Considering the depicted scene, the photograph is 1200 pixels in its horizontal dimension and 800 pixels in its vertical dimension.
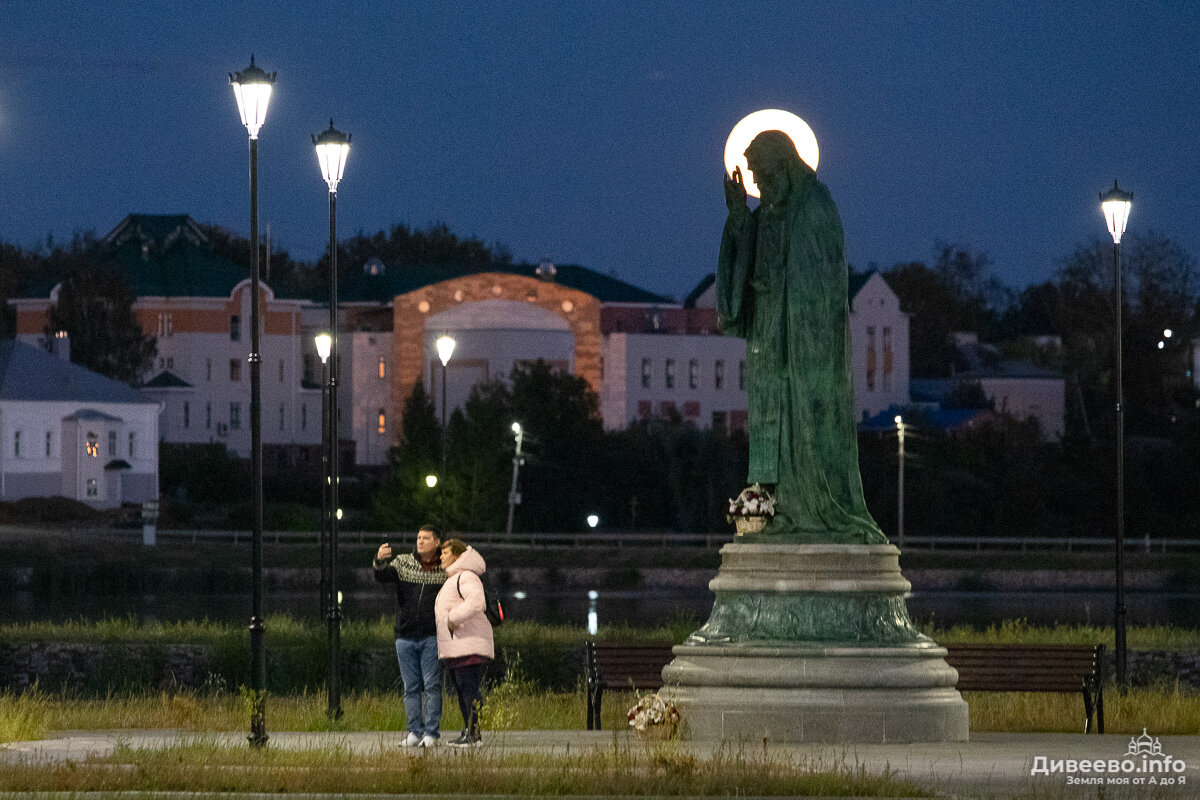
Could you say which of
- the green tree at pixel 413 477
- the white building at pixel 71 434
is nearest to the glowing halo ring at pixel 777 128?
the green tree at pixel 413 477

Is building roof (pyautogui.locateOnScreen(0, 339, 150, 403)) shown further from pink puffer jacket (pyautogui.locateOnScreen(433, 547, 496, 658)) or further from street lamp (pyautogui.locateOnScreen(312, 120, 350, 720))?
pink puffer jacket (pyautogui.locateOnScreen(433, 547, 496, 658))

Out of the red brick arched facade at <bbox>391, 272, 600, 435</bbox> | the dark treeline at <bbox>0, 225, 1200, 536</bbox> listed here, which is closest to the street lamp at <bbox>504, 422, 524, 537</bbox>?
the dark treeline at <bbox>0, 225, 1200, 536</bbox>

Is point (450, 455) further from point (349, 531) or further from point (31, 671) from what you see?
point (31, 671)

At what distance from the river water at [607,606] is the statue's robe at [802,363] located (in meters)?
29.4

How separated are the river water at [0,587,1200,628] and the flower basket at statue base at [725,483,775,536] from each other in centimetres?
2945

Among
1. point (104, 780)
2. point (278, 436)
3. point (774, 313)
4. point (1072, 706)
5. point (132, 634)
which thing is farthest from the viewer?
point (278, 436)

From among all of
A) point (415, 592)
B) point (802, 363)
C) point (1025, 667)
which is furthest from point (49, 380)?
point (415, 592)

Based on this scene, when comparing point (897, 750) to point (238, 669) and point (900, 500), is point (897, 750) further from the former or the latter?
point (900, 500)

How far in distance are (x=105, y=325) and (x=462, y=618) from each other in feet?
267

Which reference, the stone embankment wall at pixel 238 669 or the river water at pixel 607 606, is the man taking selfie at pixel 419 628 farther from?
the river water at pixel 607 606

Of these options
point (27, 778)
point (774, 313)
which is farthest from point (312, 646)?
point (27, 778)

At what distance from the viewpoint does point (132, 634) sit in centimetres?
3378

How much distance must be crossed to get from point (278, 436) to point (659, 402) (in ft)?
59.3

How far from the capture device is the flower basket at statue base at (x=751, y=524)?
18.2m
